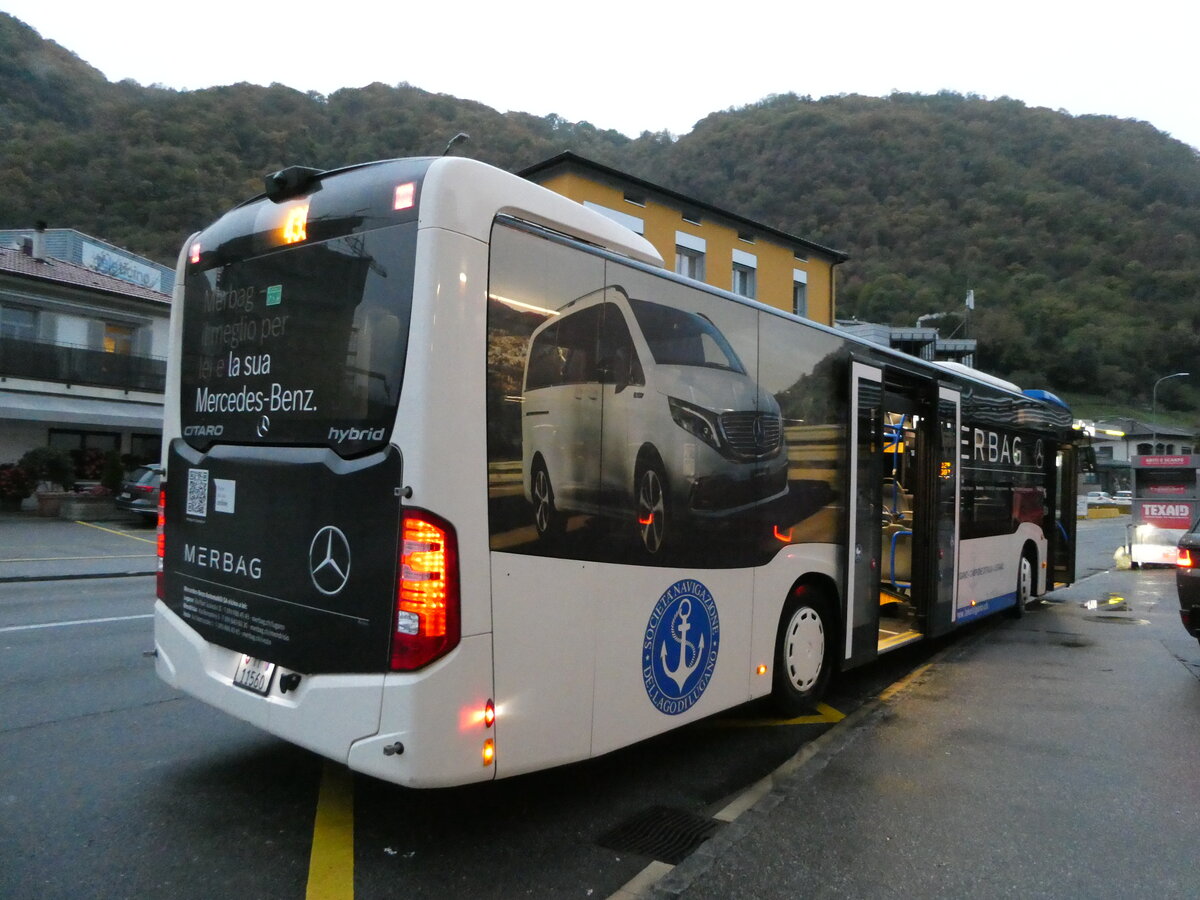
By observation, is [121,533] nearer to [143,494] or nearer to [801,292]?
[143,494]

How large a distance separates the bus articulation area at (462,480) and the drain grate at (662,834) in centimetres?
40

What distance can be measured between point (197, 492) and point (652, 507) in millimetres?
2426

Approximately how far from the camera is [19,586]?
1212 centimetres

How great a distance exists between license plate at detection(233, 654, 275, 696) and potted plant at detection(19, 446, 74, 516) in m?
22.8

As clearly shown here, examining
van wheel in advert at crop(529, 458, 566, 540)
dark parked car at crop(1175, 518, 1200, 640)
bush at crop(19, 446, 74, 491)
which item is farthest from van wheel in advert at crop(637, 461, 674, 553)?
bush at crop(19, 446, 74, 491)

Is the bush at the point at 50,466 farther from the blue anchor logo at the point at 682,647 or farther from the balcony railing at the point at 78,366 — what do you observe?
the blue anchor logo at the point at 682,647

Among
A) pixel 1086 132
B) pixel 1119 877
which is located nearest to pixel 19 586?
pixel 1119 877

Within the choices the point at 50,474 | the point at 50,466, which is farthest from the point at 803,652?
the point at 50,474

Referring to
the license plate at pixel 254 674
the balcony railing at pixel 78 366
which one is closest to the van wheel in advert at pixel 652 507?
the license plate at pixel 254 674

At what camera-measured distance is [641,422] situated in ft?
14.6

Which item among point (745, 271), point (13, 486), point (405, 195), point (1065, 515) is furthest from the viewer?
point (745, 271)

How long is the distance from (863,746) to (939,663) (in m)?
3.21

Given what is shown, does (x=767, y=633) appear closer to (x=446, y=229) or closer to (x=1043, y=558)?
(x=446, y=229)

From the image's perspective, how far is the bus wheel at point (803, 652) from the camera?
19.0 feet
